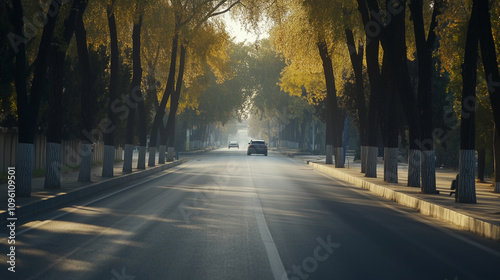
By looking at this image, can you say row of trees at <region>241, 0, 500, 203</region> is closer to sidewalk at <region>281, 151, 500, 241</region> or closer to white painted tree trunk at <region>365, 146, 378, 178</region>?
white painted tree trunk at <region>365, 146, 378, 178</region>

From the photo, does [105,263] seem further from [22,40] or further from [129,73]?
[129,73]

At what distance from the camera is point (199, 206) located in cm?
1541

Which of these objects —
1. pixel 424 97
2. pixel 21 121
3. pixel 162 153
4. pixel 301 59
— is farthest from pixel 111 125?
pixel 162 153

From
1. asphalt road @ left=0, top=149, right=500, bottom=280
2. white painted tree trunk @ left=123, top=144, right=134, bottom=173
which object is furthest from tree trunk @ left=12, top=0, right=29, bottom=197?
white painted tree trunk @ left=123, top=144, right=134, bottom=173

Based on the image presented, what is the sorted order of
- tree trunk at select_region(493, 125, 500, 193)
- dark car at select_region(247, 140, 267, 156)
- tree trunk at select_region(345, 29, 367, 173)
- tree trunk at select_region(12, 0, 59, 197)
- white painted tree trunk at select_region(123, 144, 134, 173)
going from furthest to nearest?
dark car at select_region(247, 140, 267, 156)
tree trunk at select_region(345, 29, 367, 173)
white painted tree trunk at select_region(123, 144, 134, 173)
tree trunk at select_region(493, 125, 500, 193)
tree trunk at select_region(12, 0, 59, 197)

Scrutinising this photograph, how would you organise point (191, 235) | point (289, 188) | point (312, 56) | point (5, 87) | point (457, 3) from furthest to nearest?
point (312, 56) → point (289, 188) → point (5, 87) → point (457, 3) → point (191, 235)

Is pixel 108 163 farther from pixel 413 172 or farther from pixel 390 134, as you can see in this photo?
pixel 413 172

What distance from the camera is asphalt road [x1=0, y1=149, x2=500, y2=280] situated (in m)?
7.89

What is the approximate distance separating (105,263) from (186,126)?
64334 mm

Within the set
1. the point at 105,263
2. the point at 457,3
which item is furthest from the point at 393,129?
the point at 105,263

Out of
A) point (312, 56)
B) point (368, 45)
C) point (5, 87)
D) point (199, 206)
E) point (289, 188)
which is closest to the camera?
point (199, 206)

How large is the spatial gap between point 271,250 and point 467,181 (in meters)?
8.18

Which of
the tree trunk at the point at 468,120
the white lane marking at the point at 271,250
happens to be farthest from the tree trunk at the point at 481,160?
the white lane marking at the point at 271,250

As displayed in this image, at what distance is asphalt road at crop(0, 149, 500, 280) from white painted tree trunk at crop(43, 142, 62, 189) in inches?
99.1
